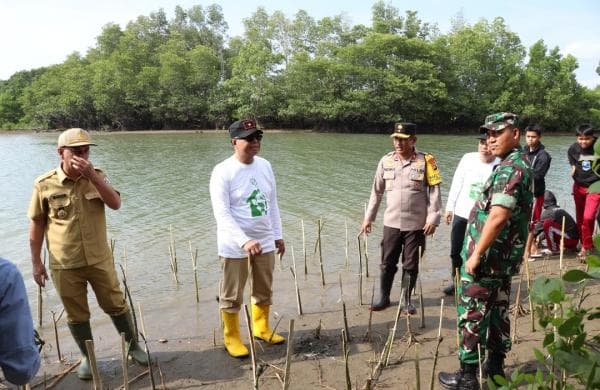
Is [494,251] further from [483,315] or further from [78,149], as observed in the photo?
[78,149]

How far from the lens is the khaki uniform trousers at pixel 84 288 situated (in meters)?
4.00

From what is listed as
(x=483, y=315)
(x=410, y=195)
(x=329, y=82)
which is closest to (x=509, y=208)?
(x=483, y=315)

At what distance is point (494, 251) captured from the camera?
127 inches

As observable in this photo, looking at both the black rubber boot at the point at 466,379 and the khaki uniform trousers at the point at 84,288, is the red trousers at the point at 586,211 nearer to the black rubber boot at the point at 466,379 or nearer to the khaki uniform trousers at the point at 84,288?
the black rubber boot at the point at 466,379

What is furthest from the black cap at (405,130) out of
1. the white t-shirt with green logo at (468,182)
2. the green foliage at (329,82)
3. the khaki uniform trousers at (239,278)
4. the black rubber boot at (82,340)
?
the green foliage at (329,82)

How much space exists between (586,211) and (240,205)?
221 inches

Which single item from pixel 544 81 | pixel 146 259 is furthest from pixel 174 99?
pixel 146 259

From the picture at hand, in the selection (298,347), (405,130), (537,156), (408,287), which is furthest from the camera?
(537,156)

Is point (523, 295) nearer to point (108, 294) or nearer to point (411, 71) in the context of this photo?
point (108, 294)

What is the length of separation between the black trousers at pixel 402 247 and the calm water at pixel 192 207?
6.93 ft

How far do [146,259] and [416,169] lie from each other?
5893 mm

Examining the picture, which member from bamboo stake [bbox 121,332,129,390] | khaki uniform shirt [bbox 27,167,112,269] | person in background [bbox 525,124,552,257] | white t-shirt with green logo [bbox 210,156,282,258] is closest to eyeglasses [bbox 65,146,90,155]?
khaki uniform shirt [bbox 27,167,112,269]

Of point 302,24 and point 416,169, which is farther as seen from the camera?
point 302,24

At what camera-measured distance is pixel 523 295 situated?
19.6 feet
